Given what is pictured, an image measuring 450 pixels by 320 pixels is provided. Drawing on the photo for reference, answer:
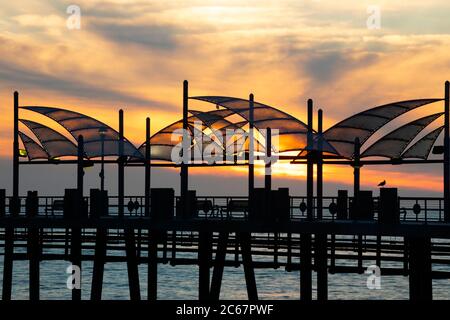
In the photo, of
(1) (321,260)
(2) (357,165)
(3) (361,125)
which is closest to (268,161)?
(2) (357,165)

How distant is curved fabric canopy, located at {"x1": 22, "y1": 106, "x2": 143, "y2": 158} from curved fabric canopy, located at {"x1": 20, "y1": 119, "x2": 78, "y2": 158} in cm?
139

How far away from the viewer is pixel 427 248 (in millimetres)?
26953

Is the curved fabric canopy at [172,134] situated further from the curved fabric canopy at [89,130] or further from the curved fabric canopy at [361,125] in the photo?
the curved fabric canopy at [361,125]

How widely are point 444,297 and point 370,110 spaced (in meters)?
27.2

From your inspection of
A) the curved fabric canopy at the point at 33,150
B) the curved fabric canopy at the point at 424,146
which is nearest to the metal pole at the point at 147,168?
the curved fabric canopy at the point at 33,150

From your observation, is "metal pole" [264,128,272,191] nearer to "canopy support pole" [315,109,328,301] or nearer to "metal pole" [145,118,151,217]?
"canopy support pole" [315,109,328,301]

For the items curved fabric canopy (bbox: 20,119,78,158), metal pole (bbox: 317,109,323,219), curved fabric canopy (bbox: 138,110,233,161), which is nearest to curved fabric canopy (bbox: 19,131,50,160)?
curved fabric canopy (bbox: 20,119,78,158)

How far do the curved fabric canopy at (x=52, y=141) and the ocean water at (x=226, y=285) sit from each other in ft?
58.0

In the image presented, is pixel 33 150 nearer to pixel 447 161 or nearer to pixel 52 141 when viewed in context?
pixel 52 141

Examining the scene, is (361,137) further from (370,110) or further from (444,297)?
(444,297)
